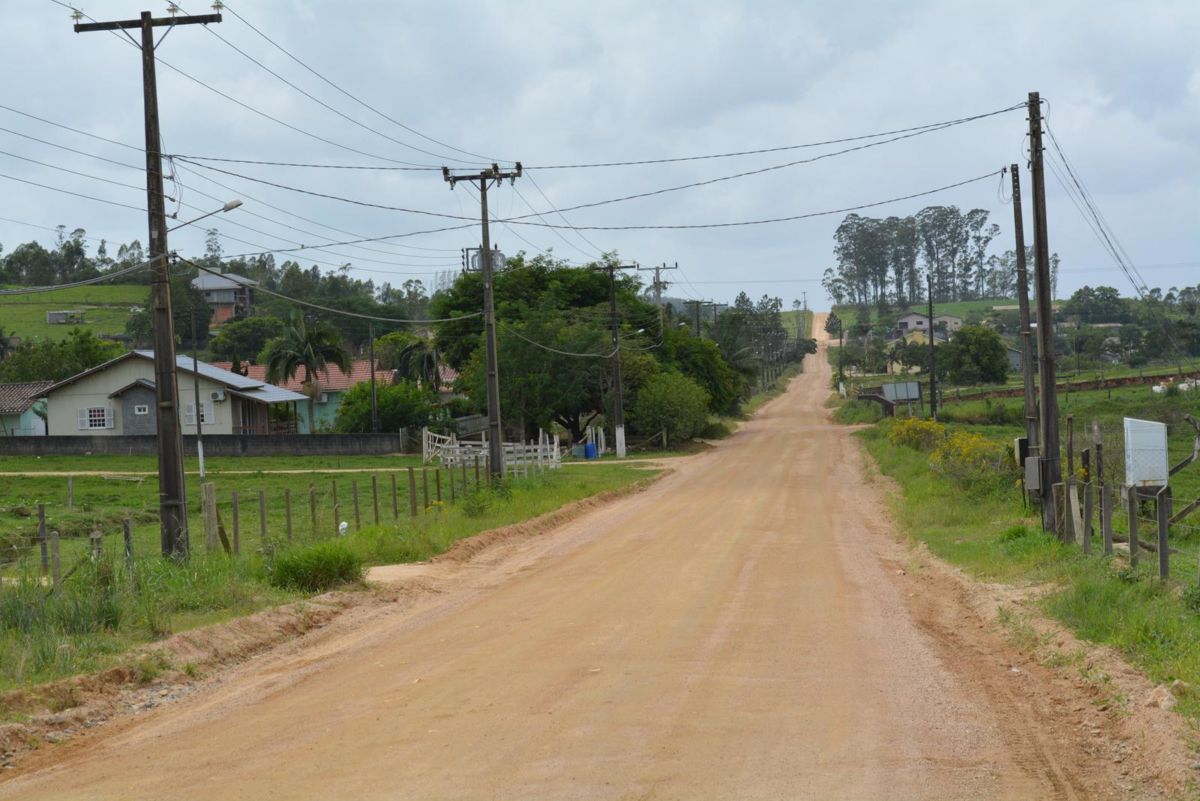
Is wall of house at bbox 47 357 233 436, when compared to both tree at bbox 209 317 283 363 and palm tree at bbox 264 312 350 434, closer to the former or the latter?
palm tree at bbox 264 312 350 434

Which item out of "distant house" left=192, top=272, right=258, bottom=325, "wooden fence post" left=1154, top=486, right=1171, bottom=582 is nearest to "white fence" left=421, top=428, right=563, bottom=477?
"wooden fence post" left=1154, top=486, right=1171, bottom=582

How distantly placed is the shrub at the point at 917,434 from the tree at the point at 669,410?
14689 millimetres

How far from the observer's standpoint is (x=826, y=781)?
731cm

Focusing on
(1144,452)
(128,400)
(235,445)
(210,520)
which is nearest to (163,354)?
(210,520)

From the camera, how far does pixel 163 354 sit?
18000 millimetres

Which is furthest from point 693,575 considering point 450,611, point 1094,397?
point 1094,397

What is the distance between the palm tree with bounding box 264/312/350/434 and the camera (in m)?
73.5

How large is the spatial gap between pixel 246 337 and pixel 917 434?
7975 centimetres

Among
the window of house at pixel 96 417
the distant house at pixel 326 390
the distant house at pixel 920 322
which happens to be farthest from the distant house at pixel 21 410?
the distant house at pixel 920 322

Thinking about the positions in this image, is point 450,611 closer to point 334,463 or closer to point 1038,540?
point 1038,540

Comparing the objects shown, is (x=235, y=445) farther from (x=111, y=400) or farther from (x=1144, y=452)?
(x=1144, y=452)

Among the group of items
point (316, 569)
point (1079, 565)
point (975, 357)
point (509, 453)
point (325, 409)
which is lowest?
point (1079, 565)

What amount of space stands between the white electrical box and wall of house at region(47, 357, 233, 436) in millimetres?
54565

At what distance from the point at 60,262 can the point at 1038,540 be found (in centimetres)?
16180
